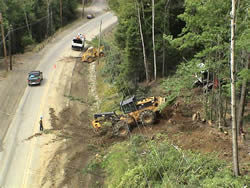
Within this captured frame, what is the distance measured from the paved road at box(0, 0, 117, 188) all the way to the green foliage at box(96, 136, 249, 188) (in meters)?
5.91

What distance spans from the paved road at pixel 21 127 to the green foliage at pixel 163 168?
233 inches

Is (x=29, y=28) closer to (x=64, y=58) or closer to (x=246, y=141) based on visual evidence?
(x=64, y=58)

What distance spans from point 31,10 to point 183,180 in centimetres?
5606

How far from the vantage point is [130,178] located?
17734 mm

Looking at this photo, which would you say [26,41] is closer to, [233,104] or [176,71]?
[176,71]

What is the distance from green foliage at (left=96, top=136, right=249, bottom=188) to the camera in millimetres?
15241

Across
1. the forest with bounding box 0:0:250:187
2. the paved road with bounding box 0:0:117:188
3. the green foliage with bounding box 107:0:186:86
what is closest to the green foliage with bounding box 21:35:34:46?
the paved road with bounding box 0:0:117:188

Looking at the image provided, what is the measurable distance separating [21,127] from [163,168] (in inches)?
642

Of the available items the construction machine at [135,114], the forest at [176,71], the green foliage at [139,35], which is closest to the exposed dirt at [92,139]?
the construction machine at [135,114]

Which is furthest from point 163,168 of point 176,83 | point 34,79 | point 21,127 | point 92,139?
point 34,79

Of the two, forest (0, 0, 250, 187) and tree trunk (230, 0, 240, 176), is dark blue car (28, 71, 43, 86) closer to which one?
forest (0, 0, 250, 187)

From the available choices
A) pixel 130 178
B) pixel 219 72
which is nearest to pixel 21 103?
pixel 130 178

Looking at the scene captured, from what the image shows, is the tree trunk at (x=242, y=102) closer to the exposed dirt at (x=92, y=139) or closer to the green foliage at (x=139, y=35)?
the exposed dirt at (x=92, y=139)

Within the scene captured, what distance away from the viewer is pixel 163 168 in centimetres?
1708
